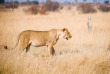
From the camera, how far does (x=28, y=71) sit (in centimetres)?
484

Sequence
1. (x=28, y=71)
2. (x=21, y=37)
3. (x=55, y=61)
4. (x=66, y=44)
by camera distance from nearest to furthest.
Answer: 1. (x=28, y=71)
2. (x=55, y=61)
3. (x=21, y=37)
4. (x=66, y=44)

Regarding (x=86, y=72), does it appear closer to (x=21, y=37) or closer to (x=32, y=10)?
(x=21, y=37)

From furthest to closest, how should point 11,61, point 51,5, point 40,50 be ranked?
point 51,5 < point 40,50 < point 11,61

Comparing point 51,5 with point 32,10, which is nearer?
point 32,10

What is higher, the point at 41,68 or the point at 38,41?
the point at 38,41

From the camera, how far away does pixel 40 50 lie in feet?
26.7

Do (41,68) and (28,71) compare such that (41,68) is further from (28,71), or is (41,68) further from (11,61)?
(11,61)

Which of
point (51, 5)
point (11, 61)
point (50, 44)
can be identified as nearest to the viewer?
point (11, 61)

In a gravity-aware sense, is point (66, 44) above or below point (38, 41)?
below

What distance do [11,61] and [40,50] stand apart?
9.77 feet

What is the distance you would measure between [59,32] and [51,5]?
37451 mm

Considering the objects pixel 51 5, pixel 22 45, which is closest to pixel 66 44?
pixel 22 45

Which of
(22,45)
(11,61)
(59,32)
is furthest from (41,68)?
(59,32)

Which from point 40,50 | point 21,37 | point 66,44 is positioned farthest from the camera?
point 66,44
